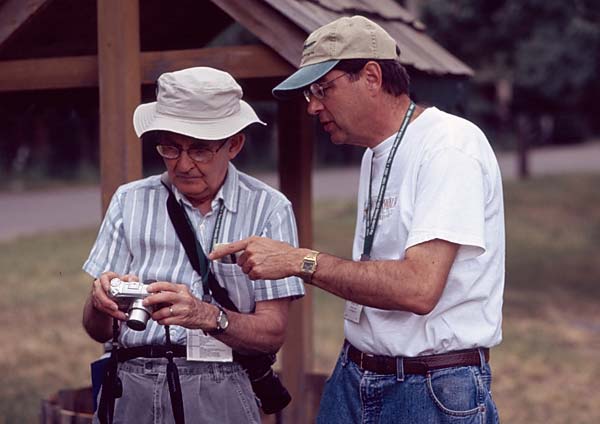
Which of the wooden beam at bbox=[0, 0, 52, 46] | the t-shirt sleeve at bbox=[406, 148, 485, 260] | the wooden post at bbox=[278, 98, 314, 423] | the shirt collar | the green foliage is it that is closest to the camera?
the t-shirt sleeve at bbox=[406, 148, 485, 260]

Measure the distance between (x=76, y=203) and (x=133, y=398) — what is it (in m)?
18.2

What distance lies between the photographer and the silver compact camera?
118 inches

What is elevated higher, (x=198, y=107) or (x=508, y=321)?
(x=198, y=107)

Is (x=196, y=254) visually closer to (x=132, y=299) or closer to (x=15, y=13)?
(x=132, y=299)

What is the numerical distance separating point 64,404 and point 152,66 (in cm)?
167

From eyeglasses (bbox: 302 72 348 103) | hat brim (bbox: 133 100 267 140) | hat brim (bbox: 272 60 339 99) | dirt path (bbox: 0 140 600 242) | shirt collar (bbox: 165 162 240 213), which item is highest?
dirt path (bbox: 0 140 600 242)

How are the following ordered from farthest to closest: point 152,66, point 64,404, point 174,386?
point 64,404 → point 152,66 → point 174,386

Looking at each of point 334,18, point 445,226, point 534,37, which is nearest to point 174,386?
point 445,226

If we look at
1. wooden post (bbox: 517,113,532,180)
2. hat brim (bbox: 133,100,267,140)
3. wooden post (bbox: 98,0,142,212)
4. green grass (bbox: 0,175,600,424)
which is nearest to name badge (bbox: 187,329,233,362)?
hat brim (bbox: 133,100,267,140)

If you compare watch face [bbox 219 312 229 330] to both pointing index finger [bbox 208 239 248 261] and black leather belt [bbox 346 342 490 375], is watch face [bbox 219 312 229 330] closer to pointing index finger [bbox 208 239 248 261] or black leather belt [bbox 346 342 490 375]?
pointing index finger [bbox 208 239 248 261]

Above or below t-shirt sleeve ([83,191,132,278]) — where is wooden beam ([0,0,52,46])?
above

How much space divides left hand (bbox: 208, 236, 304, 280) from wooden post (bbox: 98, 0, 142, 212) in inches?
57.4

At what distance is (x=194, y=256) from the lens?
3.26m

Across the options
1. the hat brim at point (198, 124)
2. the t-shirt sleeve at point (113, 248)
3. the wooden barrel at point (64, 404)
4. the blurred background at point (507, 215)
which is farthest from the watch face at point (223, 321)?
the blurred background at point (507, 215)
